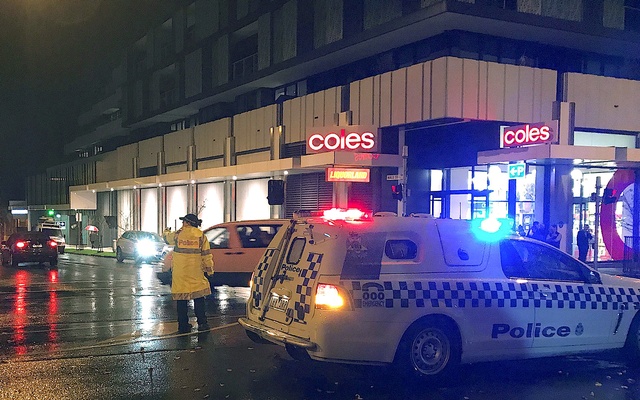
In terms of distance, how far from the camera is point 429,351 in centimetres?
688

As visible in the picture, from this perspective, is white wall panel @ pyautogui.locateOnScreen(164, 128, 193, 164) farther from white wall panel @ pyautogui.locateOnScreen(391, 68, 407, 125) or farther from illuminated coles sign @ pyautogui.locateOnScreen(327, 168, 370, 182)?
illuminated coles sign @ pyautogui.locateOnScreen(327, 168, 370, 182)

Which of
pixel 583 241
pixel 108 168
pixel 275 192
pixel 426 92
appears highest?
pixel 426 92

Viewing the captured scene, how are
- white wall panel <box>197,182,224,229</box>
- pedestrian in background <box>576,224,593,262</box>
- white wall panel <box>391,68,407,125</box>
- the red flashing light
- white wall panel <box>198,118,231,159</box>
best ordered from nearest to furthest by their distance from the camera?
the red flashing light, white wall panel <box>391,68,407,125</box>, pedestrian in background <box>576,224,593,262</box>, white wall panel <box>198,118,231,159</box>, white wall panel <box>197,182,224,229</box>

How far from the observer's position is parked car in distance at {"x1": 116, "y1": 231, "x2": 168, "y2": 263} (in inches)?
1080

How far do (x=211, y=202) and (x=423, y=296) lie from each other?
28.7m

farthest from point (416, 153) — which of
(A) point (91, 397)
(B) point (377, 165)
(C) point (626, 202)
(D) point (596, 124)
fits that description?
(A) point (91, 397)

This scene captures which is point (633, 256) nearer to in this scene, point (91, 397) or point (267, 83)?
point (267, 83)

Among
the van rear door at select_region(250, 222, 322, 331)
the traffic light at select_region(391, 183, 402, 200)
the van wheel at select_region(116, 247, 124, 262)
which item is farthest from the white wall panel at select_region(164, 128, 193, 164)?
the van rear door at select_region(250, 222, 322, 331)

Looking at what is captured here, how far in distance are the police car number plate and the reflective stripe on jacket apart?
100 inches

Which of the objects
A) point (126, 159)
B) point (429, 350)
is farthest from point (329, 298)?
point (126, 159)

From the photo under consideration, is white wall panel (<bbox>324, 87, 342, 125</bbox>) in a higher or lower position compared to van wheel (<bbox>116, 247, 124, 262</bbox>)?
higher

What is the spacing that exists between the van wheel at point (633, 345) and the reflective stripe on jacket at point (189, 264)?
586 centimetres

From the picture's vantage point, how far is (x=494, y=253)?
7.33m

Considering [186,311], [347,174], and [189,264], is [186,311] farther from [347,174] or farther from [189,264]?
[347,174]
